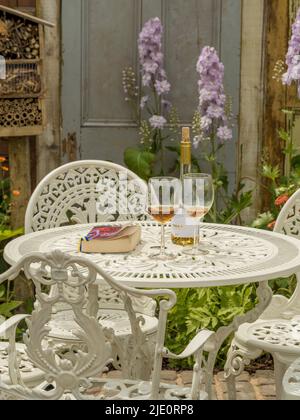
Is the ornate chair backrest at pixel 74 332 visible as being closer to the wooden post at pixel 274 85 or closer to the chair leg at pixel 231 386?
the chair leg at pixel 231 386

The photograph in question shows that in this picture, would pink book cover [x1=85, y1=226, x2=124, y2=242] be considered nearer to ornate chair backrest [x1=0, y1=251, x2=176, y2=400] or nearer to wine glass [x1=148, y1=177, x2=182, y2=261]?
wine glass [x1=148, y1=177, x2=182, y2=261]

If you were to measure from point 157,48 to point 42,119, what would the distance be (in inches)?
37.9

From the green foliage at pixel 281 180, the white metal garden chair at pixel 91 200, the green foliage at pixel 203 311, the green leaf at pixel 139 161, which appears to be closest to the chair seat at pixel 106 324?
the white metal garden chair at pixel 91 200

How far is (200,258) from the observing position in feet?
9.98

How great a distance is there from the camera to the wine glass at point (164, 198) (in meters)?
2.99

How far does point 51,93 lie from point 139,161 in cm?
73

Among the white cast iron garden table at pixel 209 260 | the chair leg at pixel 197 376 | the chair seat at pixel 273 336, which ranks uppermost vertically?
the white cast iron garden table at pixel 209 260

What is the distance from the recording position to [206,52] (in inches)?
207

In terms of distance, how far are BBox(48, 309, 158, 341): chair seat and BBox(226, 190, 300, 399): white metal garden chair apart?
35 cm

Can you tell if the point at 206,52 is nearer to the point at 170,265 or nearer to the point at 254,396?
the point at 254,396

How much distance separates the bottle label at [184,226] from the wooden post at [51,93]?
2604 mm

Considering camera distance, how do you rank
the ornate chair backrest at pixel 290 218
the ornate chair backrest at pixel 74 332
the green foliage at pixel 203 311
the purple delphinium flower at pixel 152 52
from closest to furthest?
1. the ornate chair backrest at pixel 74 332
2. the ornate chair backrest at pixel 290 218
3. the green foliage at pixel 203 311
4. the purple delphinium flower at pixel 152 52

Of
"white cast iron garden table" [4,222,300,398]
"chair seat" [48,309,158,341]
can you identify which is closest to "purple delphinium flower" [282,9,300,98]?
"white cast iron garden table" [4,222,300,398]

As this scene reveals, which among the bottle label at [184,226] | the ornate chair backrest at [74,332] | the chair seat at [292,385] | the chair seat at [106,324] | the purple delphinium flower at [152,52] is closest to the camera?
the ornate chair backrest at [74,332]
